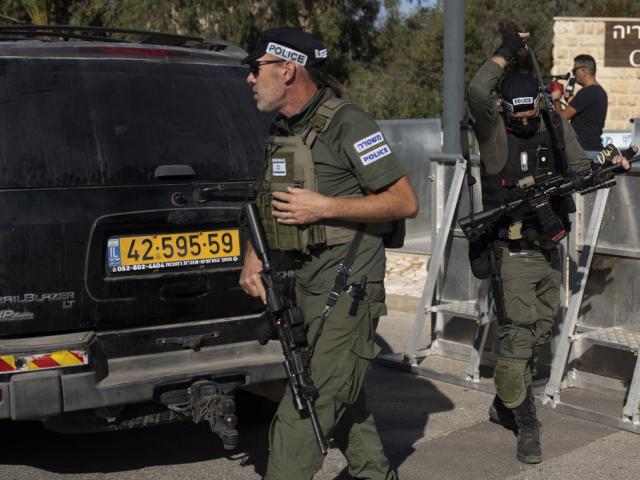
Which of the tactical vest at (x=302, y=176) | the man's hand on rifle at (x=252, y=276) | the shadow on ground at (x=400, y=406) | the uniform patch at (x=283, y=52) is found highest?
the uniform patch at (x=283, y=52)

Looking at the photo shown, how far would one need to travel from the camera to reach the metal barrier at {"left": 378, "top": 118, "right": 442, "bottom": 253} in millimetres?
11594

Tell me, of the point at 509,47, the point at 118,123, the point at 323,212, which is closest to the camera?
the point at 323,212

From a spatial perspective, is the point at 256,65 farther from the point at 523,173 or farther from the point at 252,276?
the point at 523,173

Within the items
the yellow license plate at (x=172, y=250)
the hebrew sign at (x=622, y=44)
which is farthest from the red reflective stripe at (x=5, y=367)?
the hebrew sign at (x=622, y=44)

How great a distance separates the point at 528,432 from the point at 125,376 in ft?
6.69

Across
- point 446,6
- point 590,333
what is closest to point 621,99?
point 446,6

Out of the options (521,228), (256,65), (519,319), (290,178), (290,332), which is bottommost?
(519,319)

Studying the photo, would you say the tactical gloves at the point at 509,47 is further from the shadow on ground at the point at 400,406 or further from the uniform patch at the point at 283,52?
the shadow on ground at the point at 400,406

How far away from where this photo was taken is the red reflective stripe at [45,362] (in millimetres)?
4219

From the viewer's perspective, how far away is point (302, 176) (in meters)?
3.89

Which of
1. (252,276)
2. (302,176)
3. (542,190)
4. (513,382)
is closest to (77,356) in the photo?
(252,276)

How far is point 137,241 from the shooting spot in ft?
14.8

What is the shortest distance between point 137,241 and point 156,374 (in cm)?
57

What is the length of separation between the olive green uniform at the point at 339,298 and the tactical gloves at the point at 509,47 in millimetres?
1423
